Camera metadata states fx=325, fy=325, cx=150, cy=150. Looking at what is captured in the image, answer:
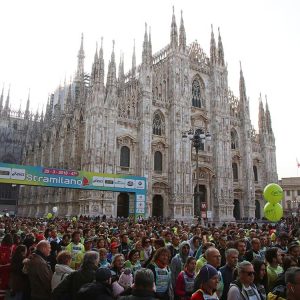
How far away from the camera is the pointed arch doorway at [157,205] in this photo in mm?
37906

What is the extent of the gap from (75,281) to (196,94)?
4077cm

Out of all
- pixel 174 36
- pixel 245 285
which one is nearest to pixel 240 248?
pixel 245 285

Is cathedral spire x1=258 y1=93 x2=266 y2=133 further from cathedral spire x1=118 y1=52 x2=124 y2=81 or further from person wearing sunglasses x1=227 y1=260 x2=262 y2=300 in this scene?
person wearing sunglasses x1=227 y1=260 x2=262 y2=300

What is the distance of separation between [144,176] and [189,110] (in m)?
10.8

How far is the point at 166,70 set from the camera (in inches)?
1617

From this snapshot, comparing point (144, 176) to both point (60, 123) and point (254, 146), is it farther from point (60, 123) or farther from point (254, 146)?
point (254, 146)

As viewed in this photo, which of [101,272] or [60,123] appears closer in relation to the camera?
[101,272]

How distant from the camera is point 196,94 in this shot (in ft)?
142

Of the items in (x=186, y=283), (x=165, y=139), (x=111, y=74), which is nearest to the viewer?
(x=186, y=283)

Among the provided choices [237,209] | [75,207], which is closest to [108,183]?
[75,207]

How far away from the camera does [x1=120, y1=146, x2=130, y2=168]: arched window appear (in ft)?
118

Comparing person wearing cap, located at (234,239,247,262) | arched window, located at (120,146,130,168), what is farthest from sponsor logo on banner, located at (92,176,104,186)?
person wearing cap, located at (234,239,247,262)

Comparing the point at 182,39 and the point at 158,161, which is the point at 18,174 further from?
the point at 182,39

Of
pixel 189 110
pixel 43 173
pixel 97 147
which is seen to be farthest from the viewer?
pixel 189 110
